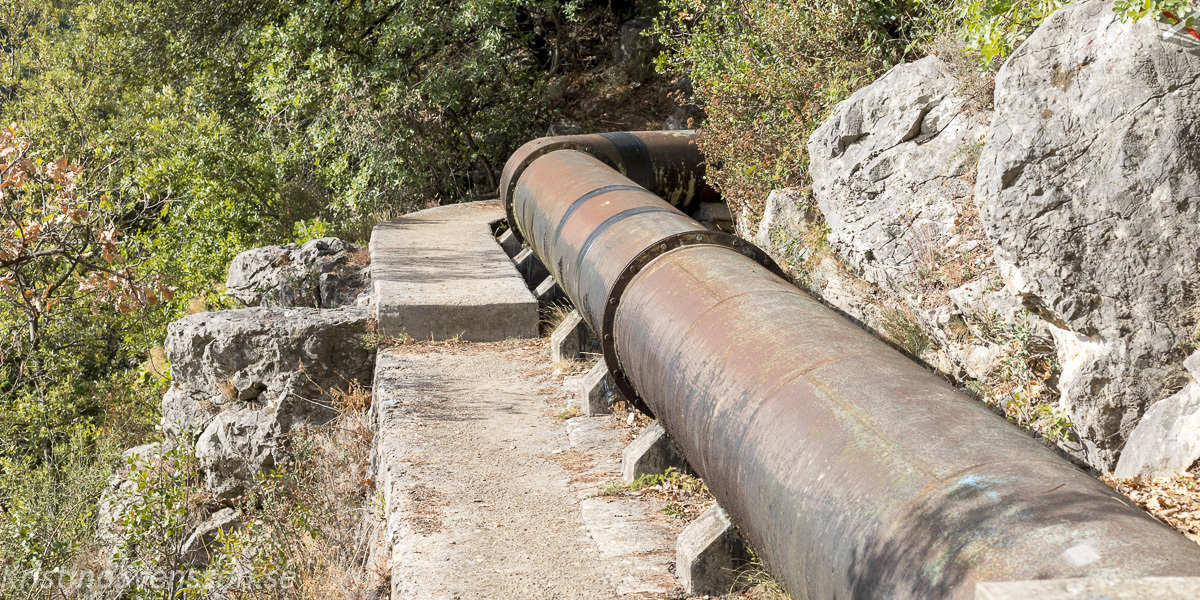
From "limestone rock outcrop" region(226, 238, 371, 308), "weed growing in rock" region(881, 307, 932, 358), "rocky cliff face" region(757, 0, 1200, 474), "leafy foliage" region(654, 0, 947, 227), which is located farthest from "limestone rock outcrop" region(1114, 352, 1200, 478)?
"limestone rock outcrop" region(226, 238, 371, 308)

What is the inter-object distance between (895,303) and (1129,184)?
1.89m

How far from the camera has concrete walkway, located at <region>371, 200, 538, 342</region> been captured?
6410 mm

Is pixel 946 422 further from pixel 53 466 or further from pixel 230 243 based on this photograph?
pixel 53 466

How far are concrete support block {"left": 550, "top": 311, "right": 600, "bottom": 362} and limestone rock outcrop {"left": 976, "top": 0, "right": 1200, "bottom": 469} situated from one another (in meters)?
2.81

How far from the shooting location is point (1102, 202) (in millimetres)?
3750

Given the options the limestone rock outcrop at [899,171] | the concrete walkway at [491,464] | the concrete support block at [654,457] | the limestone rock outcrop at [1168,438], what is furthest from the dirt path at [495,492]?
the limestone rock outcrop at [899,171]

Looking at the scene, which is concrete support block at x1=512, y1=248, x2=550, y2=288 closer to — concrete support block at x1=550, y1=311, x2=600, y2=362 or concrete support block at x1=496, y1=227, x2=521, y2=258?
concrete support block at x1=496, y1=227, x2=521, y2=258

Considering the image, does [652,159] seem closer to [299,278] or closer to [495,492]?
[299,278]

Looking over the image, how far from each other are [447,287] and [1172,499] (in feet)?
16.7

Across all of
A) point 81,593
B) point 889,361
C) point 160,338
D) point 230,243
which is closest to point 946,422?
point 889,361

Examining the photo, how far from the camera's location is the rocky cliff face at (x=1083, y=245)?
357cm

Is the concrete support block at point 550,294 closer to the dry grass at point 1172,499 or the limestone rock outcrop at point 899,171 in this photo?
the limestone rock outcrop at point 899,171

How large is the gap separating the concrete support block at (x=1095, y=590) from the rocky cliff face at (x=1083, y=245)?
2.20 meters

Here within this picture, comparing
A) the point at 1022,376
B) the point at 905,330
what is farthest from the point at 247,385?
the point at 1022,376
